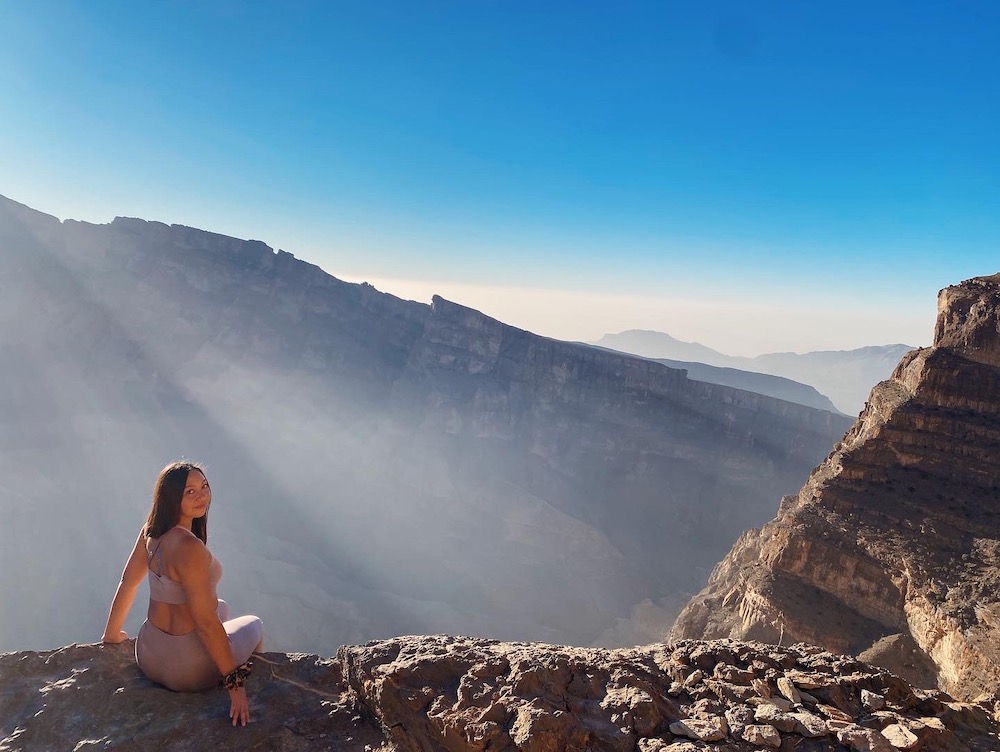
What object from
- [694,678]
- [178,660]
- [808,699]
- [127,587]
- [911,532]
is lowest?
[911,532]

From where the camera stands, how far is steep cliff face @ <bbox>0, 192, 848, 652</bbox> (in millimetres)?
44469

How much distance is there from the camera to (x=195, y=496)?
471 centimetres

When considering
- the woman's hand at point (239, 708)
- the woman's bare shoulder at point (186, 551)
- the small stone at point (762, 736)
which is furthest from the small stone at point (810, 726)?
the woman's bare shoulder at point (186, 551)

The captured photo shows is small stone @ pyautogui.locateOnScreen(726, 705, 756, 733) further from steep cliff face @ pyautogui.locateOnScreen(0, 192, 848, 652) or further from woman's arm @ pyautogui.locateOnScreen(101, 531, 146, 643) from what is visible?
steep cliff face @ pyautogui.locateOnScreen(0, 192, 848, 652)

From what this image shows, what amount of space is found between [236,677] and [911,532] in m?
25.5

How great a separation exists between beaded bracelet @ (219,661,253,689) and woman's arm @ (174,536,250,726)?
1.3 inches

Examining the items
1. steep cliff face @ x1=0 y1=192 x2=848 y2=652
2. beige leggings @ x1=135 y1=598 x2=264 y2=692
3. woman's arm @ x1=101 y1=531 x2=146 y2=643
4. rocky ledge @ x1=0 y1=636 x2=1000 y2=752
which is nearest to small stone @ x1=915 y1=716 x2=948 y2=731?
rocky ledge @ x1=0 y1=636 x2=1000 y2=752

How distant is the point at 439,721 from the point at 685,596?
52223 millimetres

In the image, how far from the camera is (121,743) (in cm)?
415

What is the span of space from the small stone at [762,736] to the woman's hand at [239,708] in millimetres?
3643

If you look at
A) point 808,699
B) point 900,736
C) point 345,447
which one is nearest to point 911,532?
point 808,699

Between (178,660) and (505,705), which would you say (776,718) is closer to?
(505,705)

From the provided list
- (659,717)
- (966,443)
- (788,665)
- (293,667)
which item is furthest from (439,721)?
(966,443)

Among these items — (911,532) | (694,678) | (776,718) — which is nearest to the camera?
(776,718)
